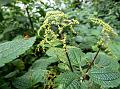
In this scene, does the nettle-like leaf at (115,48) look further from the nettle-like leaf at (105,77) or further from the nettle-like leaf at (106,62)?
the nettle-like leaf at (105,77)

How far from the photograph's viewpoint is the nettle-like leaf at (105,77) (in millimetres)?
999

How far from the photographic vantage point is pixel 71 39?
1995 millimetres

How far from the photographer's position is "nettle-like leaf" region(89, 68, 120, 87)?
100 cm

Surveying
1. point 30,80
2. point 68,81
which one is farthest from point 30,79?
point 68,81

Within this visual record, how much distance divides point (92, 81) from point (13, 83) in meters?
0.35

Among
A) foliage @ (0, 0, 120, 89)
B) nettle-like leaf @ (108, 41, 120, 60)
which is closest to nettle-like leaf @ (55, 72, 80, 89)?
foliage @ (0, 0, 120, 89)

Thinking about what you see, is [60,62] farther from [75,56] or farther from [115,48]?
[115,48]

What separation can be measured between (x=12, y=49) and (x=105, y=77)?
1.08 ft

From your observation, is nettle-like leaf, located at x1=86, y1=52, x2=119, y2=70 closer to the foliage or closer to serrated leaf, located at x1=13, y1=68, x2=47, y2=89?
the foliage

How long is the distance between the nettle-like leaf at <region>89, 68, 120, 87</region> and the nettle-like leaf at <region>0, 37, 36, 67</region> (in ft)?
0.79

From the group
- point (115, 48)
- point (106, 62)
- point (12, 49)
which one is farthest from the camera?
point (115, 48)

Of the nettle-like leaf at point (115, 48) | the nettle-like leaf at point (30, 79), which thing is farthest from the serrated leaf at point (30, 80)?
the nettle-like leaf at point (115, 48)

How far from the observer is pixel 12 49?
111 centimetres

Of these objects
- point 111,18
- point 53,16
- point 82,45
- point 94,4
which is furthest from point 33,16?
point 94,4
